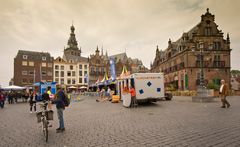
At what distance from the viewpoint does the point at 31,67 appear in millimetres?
63812

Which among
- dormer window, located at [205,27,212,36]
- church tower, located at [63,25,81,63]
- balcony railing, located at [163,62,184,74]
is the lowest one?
balcony railing, located at [163,62,184,74]

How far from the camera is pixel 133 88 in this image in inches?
624

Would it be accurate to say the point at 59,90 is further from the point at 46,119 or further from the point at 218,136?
the point at 218,136

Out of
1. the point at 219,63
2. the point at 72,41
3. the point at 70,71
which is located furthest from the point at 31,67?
the point at 219,63

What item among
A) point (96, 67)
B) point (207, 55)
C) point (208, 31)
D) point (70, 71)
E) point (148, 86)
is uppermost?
point (208, 31)

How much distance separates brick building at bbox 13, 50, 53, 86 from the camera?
61.7m

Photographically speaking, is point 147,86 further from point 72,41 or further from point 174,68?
point 72,41

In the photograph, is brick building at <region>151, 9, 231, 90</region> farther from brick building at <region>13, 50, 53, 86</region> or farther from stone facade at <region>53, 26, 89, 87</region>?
brick building at <region>13, 50, 53, 86</region>

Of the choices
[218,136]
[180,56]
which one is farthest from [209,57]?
[218,136]

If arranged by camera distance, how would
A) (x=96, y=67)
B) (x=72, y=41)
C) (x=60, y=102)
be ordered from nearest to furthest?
(x=60, y=102) < (x=96, y=67) < (x=72, y=41)

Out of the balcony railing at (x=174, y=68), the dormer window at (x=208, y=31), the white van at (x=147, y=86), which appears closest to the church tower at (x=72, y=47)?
the balcony railing at (x=174, y=68)

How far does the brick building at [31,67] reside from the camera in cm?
6169

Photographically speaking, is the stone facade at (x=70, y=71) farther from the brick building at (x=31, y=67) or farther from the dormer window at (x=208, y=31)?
the dormer window at (x=208, y=31)

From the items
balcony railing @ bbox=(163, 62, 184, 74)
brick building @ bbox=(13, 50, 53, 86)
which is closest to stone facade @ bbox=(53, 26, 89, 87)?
brick building @ bbox=(13, 50, 53, 86)
